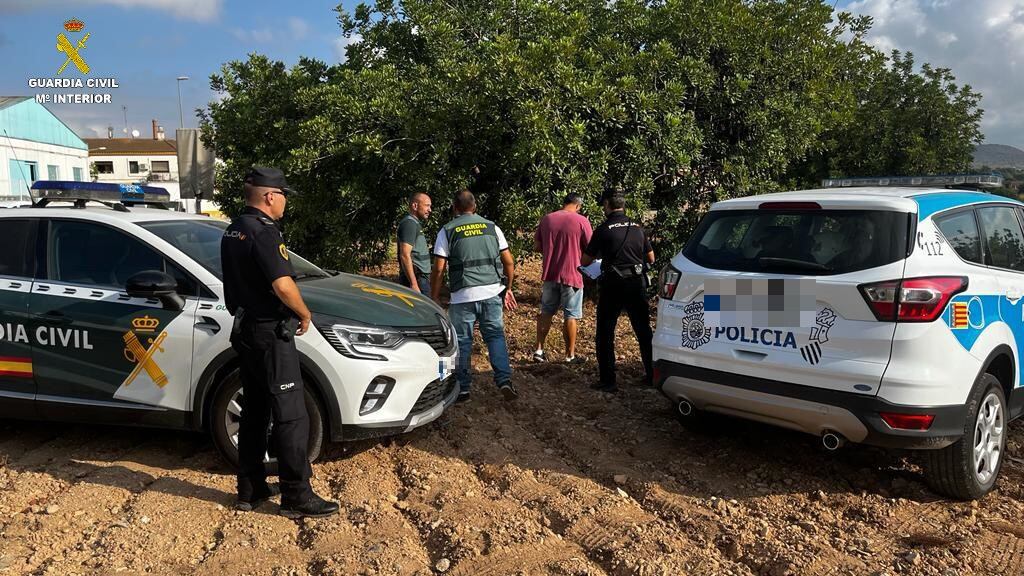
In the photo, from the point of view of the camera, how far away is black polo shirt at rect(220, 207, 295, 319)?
349 centimetres

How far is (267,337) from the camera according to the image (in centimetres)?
357

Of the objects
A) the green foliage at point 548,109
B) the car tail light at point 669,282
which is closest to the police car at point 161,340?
the car tail light at point 669,282

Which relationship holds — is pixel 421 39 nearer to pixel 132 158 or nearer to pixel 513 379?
pixel 513 379

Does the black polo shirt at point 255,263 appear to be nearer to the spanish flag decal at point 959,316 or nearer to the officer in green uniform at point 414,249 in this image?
the officer in green uniform at point 414,249

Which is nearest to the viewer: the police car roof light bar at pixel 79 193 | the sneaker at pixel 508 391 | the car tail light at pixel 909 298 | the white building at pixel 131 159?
the car tail light at pixel 909 298

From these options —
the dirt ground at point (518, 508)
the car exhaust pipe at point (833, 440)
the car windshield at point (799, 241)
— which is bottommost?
the dirt ground at point (518, 508)

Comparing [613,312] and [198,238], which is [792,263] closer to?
[613,312]

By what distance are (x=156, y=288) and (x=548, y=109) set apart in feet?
16.2

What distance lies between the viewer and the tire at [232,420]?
4098mm

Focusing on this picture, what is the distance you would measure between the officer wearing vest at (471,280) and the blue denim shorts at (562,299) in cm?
110

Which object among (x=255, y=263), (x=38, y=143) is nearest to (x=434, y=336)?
(x=255, y=263)

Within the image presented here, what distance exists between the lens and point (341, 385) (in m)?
4.05

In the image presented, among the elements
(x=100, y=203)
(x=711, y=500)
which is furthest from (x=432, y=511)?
(x=100, y=203)

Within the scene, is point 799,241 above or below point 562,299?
above
